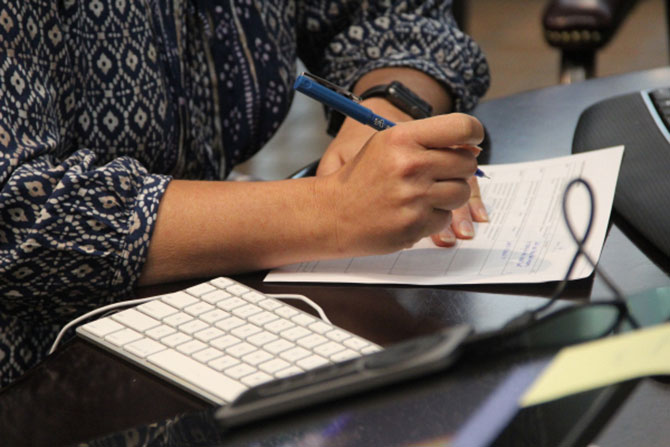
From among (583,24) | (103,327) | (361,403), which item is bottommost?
(103,327)

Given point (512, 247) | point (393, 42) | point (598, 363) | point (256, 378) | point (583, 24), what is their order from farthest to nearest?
1. point (583, 24)
2. point (393, 42)
3. point (512, 247)
4. point (256, 378)
5. point (598, 363)

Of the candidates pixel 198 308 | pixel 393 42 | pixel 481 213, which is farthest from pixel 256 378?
pixel 393 42

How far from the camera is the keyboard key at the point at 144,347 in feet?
1.84

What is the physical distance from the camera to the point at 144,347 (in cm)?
57

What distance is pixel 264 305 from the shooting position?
24.1 inches

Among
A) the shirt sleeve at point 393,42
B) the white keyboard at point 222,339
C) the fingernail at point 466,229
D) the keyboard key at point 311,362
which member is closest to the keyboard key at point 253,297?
the white keyboard at point 222,339

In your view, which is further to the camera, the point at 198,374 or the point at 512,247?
the point at 512,247

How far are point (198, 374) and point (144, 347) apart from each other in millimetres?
60

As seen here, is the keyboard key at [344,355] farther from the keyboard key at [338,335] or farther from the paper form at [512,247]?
the paper form at [512,247]

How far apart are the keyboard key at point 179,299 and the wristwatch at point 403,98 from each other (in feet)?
1.50

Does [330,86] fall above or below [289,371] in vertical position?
above

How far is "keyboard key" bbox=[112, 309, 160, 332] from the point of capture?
594 millimetres

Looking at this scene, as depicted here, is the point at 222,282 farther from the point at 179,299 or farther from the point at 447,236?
the point at 447,236

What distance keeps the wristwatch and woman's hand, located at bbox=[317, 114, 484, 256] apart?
0.28m
